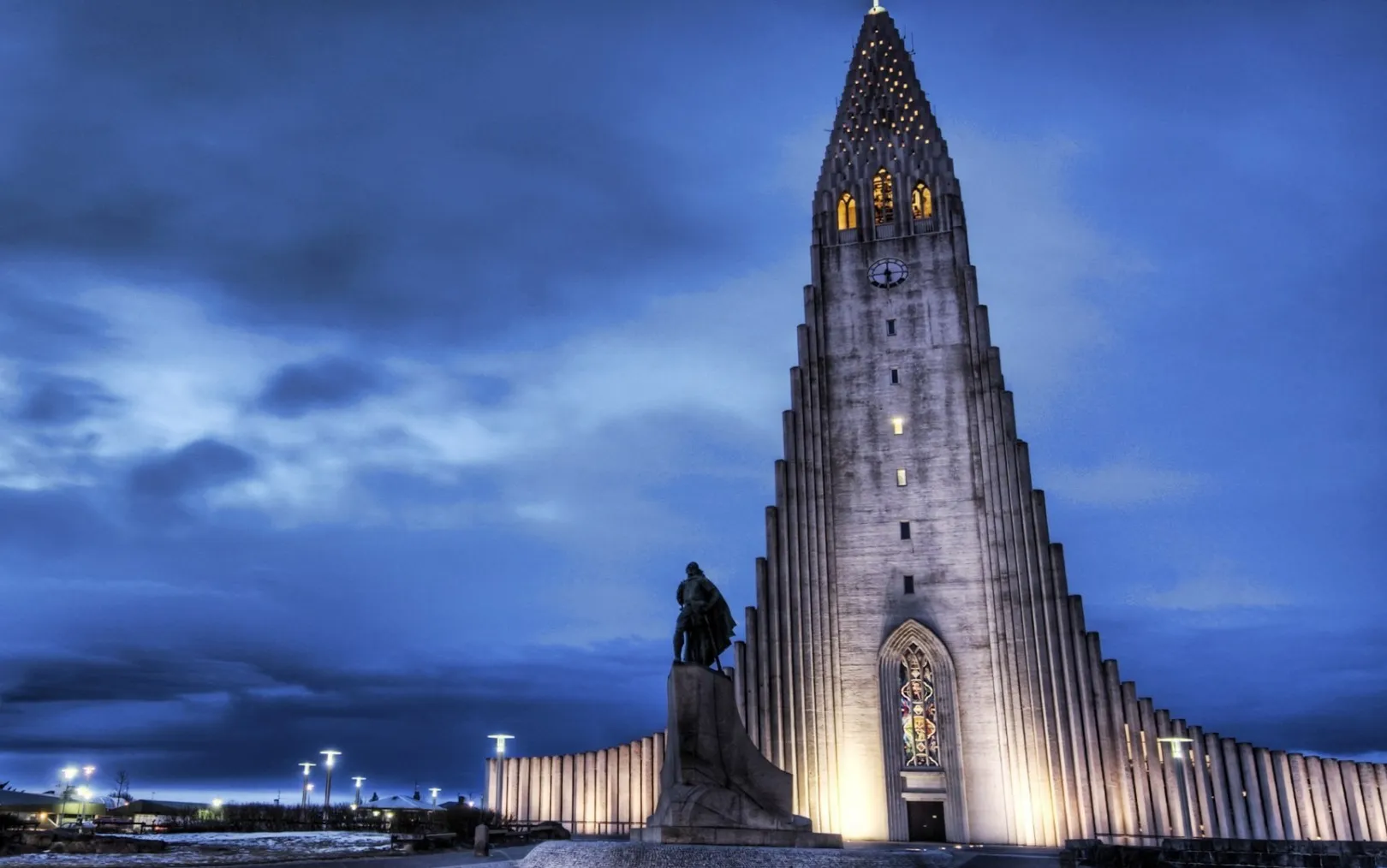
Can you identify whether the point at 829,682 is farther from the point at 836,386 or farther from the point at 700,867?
the point at 700,867

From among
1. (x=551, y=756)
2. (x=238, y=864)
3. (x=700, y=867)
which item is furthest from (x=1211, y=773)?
(x=238, y=864)

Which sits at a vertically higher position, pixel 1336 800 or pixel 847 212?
pixel 847 212

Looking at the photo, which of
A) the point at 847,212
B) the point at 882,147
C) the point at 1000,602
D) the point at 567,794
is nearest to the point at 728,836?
the point at 1000,602

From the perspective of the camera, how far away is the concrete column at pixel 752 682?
36.5 metres

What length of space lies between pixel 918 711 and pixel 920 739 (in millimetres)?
931

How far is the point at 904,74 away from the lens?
47.9 meters

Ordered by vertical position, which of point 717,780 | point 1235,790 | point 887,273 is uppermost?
point 887,273

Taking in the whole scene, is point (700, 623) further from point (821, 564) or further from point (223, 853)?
point (821, 564)

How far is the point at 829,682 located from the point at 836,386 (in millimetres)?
11495

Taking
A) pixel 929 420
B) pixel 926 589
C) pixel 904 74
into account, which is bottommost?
pixel 926 589

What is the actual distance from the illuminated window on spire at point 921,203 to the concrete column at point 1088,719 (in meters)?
15.7

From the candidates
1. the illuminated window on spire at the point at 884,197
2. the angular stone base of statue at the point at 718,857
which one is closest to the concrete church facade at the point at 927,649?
the illuminated window on spire at the point at 884,197

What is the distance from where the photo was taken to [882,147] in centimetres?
4550

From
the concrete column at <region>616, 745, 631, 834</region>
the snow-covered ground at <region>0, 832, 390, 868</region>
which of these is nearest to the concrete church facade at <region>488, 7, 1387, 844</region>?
the concrete column at <region>616, 745, 631, 834</region>
